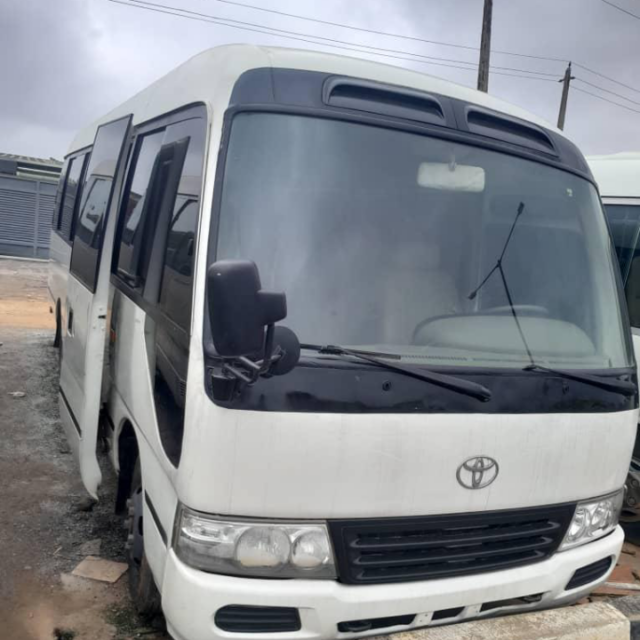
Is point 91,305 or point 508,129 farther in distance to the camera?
point 91,305

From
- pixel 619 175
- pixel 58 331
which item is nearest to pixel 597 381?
pixel 619 175

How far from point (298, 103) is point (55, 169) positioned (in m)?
24.9

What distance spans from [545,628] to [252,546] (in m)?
1.14

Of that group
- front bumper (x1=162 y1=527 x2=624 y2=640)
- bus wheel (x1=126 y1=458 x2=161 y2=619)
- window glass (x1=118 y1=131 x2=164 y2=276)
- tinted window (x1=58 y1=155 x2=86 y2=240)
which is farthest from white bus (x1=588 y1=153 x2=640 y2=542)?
tinted window (x1=58 y1=155 x2=86 y2=240)

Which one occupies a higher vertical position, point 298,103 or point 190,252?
point 298,103

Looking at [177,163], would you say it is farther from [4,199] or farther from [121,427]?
[4,199]

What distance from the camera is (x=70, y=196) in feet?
22.4

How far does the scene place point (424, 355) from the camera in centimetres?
266

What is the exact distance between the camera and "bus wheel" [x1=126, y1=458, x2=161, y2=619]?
3223 mm

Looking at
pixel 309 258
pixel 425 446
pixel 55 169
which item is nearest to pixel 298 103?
pixel 309 258

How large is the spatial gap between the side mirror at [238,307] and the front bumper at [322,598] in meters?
0.83

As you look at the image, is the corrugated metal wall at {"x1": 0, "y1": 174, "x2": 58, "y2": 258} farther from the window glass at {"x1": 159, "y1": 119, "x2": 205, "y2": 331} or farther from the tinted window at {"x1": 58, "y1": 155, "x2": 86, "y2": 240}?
the window glass at {"x1": 159, "y1": 119, "x2": 205, "y2": 331}

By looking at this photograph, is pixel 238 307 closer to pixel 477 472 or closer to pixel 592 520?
pixel 477 472

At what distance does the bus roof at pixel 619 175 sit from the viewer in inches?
218
